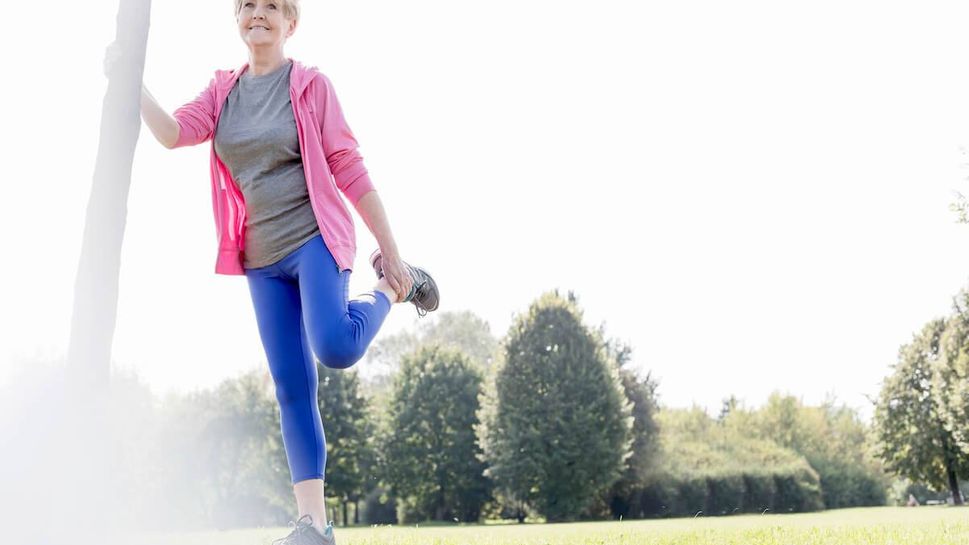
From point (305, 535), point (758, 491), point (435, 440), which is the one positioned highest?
point (435, 440)

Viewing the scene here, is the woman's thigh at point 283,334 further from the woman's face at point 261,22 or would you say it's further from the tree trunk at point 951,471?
the tree trunk at point 951,471

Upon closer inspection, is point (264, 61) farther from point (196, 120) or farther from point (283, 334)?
point (283, 334)

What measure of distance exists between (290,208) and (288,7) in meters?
0.97

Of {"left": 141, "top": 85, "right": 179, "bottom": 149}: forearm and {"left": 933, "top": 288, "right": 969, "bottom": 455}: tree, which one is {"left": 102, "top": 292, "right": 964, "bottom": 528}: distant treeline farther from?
{"left": 141, "top": 85, "right": 179, "bottom": 149}: forearm

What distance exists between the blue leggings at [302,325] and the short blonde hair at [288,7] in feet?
3.58

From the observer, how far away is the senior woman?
160 inches

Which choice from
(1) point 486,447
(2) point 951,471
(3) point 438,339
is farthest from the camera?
(3) point 438,339

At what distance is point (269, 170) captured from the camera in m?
4.17

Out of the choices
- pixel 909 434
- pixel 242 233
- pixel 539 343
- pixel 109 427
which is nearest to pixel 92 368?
pixel 109 427

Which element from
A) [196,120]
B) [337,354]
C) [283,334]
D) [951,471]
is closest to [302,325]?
[283,334]

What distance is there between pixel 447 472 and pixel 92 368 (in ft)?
113

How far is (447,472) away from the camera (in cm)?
3719

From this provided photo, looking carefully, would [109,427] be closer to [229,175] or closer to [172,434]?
[229,175]

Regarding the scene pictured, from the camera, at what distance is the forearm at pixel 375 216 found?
412 centimetres
